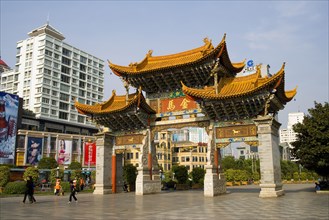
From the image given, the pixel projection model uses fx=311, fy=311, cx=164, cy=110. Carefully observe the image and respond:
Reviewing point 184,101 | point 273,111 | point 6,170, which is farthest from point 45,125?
point 273,111

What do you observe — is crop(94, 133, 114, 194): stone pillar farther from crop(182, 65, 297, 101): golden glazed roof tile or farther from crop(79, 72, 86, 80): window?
crop(79, 72, 86, 80): window

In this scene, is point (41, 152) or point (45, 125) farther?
point (45, 125)

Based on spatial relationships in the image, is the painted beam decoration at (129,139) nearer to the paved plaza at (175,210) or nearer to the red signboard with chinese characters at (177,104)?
the red signboard with chinese characters at (177,104)

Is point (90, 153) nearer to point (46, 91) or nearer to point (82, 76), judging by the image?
point (46, 91)

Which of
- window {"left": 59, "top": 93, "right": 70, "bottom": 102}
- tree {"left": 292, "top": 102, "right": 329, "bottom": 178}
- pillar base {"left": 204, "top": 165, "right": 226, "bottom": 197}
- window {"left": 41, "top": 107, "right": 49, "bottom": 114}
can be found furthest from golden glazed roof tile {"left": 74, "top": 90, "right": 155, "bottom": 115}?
window {"left": 59, "top": 93, "right": 70, "bottom": 102}

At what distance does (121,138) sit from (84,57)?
68056 millimetres

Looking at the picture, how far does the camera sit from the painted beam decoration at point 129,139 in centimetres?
2886

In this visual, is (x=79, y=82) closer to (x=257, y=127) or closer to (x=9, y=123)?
(x=9, y=123)

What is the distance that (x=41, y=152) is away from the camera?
70.5 m

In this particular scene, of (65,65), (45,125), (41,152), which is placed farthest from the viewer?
(65,65)

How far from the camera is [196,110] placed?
2669 centimetres

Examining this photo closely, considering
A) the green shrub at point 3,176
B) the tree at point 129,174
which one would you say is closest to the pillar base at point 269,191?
the tree at point 129,174

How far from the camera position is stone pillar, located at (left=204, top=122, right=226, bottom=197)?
23.5 m

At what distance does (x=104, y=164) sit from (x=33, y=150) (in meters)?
46.6
